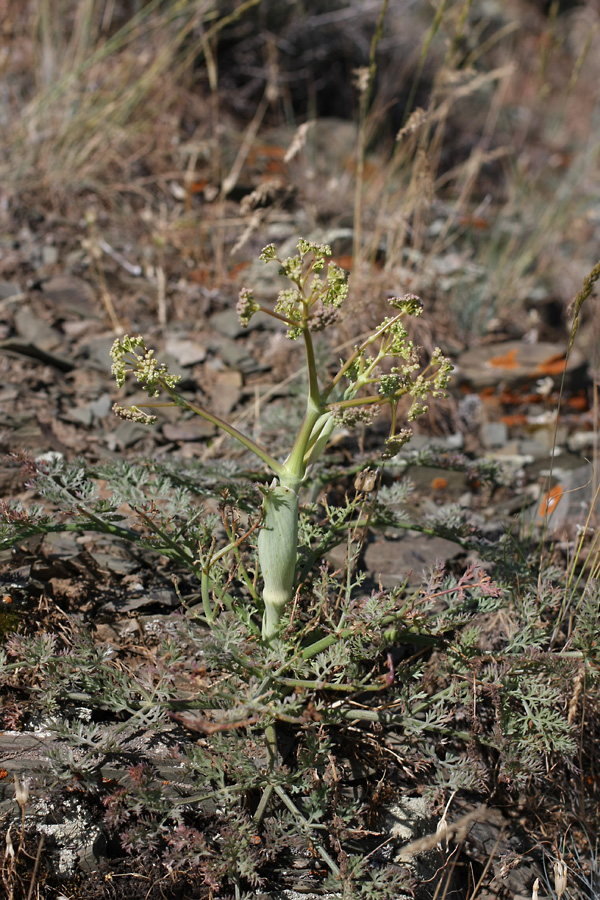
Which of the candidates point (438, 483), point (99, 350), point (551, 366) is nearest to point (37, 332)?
point (99, 350)

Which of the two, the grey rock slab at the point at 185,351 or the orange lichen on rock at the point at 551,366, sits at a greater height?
the grey rock slab at the point at 185,351

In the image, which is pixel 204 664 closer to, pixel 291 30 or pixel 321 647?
pixel 321 647

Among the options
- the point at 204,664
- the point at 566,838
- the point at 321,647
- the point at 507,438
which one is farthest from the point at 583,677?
the point at 507,438

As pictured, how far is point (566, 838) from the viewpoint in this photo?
6.57 ft

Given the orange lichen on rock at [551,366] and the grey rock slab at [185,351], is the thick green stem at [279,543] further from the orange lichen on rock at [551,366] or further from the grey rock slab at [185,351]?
the orange lichen on rock at [551,366]

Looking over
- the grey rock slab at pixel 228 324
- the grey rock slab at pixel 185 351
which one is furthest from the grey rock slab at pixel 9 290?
the grey rock slab at pixel 228 324

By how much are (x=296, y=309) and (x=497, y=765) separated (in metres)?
1.40

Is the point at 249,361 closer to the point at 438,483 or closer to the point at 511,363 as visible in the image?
the point at 438,483

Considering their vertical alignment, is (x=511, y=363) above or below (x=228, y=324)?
below

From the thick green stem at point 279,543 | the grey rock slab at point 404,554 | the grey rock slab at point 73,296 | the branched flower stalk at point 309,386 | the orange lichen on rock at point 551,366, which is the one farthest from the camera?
the orange lichen on rock at point 551,366

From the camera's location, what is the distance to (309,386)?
1643 millimetres

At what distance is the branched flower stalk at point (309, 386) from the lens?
5.11 feet

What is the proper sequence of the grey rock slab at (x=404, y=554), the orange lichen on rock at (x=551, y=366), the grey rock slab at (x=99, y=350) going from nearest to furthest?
Result: the grey rock slab at (x=404, y=554) < the grey rock slab at (x=99, y=350) < the orange lichen on rock at (x=551, y=366)

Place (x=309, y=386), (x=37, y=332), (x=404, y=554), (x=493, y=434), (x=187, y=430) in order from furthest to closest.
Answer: (x=493, y=434) < (x=37, y=332) < (x=187, y=430) < (x=404, y=554) < (x=309, y=386)
